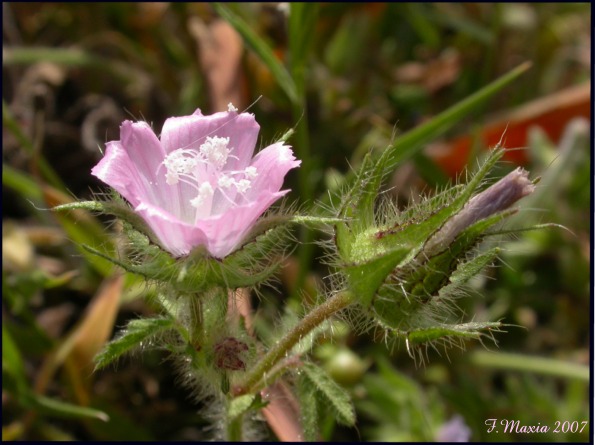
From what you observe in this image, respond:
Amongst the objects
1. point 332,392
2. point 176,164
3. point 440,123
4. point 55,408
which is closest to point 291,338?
point 332,392

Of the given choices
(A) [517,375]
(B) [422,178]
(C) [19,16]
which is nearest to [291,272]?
(B) [422,178]

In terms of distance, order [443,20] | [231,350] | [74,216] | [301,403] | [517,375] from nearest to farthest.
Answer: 1. [231,350]
2. [301,403]
3. [74,216]
4. [517,375]
5. [443,20]

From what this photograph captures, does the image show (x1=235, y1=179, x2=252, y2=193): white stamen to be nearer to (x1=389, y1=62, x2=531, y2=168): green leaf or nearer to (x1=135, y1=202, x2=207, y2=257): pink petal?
(x1=135, y1=202, x2=207, y2=257): pink petal

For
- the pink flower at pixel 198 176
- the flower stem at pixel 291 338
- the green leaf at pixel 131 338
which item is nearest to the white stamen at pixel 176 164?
the pink flower at pixel 198 176

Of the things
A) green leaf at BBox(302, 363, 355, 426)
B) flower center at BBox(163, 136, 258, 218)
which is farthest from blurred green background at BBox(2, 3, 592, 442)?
flower center at BBox(163, 136, 258, 218)

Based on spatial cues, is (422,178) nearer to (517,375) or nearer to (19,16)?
(517,375)

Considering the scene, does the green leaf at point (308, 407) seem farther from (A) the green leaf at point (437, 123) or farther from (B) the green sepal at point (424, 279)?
(A) the green leaf at point (437, 123)
